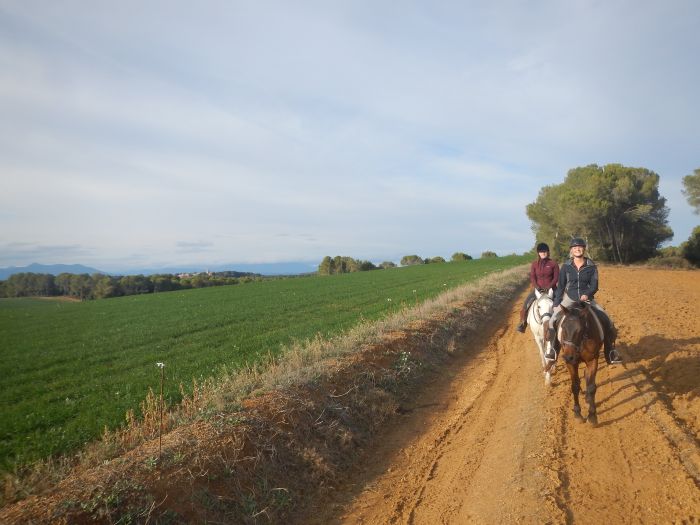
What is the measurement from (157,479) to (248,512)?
108 centimetres

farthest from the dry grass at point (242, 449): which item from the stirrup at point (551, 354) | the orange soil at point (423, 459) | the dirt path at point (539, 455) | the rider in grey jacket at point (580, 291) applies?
the rider in grey jacket at point (580, 291)

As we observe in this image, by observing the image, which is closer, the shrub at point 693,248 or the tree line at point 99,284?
the shrub at point 693,248

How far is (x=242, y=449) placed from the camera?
16.5 ft

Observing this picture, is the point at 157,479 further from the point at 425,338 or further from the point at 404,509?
the point at 425,338

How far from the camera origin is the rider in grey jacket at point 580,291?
6.92 meters

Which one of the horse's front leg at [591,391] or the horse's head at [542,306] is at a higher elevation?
the horse's head at [542,306]

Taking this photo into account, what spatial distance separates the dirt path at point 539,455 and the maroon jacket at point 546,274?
1.98 meters

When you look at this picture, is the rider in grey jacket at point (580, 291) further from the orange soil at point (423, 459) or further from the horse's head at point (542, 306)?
the orange soil at point (423, 459)

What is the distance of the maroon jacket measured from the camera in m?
8.90

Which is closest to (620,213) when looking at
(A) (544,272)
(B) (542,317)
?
(A) (544,272)

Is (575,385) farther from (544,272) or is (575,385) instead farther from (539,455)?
(544,272)

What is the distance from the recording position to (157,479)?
427 cm

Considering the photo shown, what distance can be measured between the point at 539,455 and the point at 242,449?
3971 mm

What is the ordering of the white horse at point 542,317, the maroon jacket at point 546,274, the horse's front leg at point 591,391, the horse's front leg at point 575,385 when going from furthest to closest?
the maroon jacket at point 546,274, the white horse at point 542,317, the horse's front leg at point 575,385, the horse's front leg at point 591,391
